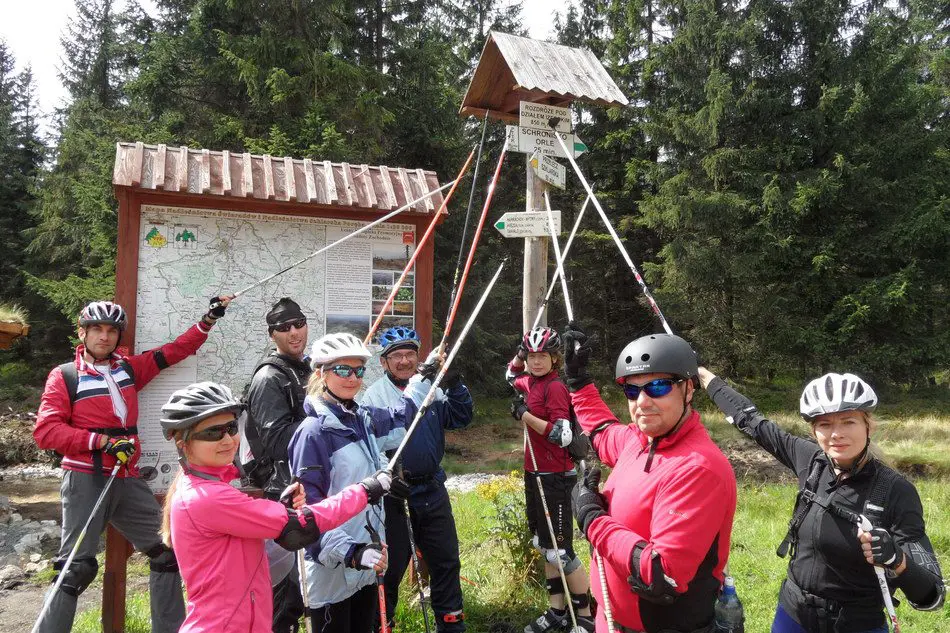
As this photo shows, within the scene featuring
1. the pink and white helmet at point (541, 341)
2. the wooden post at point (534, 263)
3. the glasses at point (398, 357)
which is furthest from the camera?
the wooden post at point (534, 263)

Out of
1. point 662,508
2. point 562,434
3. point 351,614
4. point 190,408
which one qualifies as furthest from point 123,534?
point 662,508

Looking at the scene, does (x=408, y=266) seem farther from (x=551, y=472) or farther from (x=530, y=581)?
(x=530, y=581)

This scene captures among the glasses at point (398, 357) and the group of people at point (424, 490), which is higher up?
the glasses at point (398, 357)

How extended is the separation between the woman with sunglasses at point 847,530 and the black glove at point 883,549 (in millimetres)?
12

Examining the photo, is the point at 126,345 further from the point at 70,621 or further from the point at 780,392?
the point at 780,392

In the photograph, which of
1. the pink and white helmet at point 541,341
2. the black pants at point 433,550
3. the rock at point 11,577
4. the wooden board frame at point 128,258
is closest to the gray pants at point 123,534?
the wooden board frame at point 128,258

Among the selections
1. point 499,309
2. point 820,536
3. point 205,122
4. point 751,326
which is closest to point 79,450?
point 820,536

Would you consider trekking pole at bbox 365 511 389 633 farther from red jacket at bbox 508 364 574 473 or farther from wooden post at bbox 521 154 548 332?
wooden post at bbox 521 154 548 332

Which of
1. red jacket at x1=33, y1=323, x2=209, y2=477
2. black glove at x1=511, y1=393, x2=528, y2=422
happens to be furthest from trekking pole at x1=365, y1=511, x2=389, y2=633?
red jacket at x1=33, y1=323, x2=209, y2=477

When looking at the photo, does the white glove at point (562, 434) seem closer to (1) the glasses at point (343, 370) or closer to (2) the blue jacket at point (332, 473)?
(2) the blue jacket at point (332, 473)

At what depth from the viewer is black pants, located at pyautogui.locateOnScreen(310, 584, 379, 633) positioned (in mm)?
3480

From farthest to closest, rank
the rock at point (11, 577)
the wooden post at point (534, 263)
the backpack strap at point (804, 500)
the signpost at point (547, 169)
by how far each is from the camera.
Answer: the rock at point (11, 577) < the wooden post at point (534, 263) < the signpost at point (547, 169) < the backpack strap at point (804, 500)

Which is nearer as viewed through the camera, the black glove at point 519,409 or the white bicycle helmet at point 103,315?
the white bicycle helmet at point 103,315

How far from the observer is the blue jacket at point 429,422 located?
4391mm
